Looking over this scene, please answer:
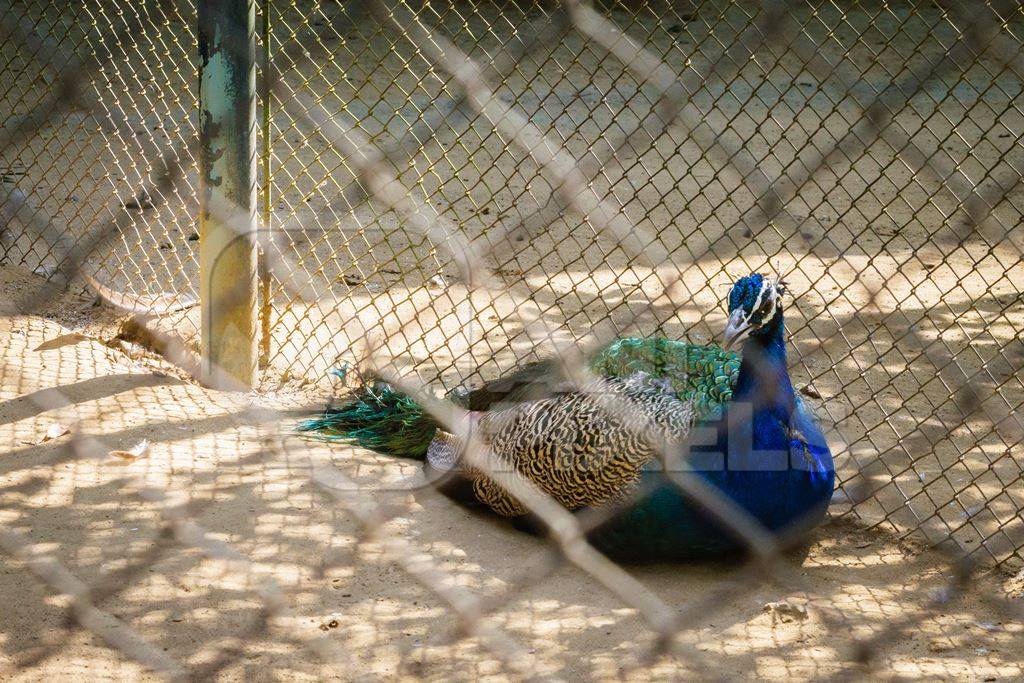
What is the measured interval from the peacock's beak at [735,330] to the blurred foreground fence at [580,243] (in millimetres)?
227

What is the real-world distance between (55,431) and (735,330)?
220cm

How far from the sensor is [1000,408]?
168 inches

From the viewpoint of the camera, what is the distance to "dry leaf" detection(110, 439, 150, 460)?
12.2 ft

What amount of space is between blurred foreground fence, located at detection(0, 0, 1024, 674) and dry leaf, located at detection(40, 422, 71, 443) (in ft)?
2.28

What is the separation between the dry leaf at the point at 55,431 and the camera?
12.5ft

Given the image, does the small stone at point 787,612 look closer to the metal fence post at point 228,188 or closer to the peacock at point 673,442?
the peacock at point 673,442

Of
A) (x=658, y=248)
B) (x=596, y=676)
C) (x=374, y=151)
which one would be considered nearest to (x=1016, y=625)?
(x=596, y=676)

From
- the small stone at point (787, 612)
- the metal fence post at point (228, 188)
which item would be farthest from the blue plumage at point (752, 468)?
the metal fence post at point (228, 188)

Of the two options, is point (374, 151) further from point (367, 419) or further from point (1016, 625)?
point (1016, 625)

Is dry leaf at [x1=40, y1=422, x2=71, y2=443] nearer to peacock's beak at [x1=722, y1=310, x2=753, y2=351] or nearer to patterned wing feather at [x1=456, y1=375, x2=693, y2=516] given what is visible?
patterned wing feather at [x1=456, y1=375, x2=693, y2=516]

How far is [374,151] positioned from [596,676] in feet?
13.8

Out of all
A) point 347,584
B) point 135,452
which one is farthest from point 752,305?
point 135,452

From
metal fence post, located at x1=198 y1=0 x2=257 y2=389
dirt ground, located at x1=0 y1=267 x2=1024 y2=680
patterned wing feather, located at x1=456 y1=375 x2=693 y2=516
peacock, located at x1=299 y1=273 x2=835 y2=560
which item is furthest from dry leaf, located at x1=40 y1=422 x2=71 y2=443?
patterned wing feather, located at x1=456 y1=375 x2=693 y2=516

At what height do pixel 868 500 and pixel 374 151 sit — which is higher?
pixel 374 151
